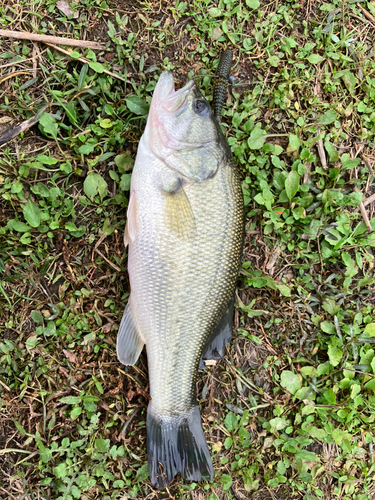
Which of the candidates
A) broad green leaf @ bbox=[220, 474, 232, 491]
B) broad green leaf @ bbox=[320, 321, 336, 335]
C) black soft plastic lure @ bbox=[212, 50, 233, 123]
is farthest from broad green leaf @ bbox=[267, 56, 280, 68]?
broad green leaf @ bbox=[220, 474, 232, 491]

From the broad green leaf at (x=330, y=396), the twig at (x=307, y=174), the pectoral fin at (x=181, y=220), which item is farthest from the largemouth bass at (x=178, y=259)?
the broad green leaf at (x=330, y=396)

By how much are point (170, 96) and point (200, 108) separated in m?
0.21

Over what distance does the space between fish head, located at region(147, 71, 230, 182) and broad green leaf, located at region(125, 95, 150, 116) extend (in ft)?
0.88

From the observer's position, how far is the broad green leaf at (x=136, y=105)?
8.48ft

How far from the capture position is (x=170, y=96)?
2334mm

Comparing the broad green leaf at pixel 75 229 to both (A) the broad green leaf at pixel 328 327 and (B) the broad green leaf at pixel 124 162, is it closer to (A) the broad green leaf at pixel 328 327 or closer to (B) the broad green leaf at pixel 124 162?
(B) the broad green leaf at pixel 124 162

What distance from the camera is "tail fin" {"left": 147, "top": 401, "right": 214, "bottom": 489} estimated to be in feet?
7.92

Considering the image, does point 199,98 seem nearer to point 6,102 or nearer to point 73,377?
point 6,102

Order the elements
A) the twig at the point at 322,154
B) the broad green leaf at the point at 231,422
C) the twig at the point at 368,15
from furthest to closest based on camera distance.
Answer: the twig at the point at 368,15, the twig at the point at 322,154, the broad green leaf at the point at 231,422

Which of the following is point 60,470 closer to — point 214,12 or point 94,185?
point 94,185

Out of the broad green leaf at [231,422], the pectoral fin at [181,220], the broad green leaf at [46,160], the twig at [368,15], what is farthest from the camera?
the twig at [368,15]

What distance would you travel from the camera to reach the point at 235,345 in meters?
2.80

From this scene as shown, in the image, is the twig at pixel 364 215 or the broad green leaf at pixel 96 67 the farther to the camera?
the twig at pixel 364 215

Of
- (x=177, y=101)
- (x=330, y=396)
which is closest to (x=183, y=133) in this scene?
(x=177, y=101)
